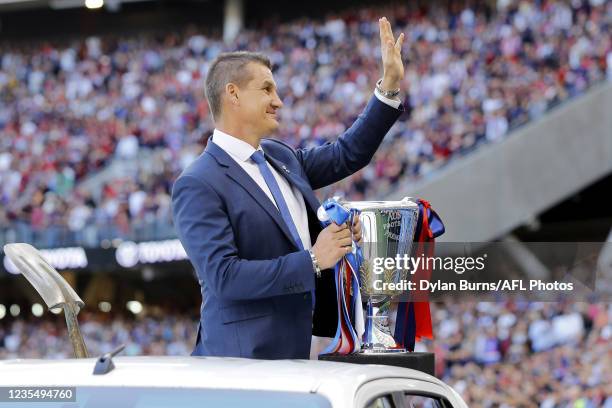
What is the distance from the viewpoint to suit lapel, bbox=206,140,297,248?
4.03m

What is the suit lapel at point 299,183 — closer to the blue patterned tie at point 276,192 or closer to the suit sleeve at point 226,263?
the blue patterned tie at point 276,192

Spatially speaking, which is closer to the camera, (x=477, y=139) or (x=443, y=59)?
(x=477, y=139)

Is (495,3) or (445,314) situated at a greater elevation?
(495,3)

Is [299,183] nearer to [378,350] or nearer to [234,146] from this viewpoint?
[234,146]

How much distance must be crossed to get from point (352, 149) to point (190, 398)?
6.29ft

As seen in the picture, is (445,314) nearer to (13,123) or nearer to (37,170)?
(37,170)

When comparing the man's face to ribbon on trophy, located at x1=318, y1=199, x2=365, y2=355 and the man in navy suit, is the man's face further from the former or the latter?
ribbon on trophy, located at x1=318, y1=199, x2=365, y2=355

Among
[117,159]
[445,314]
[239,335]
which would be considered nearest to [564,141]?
[445,314]

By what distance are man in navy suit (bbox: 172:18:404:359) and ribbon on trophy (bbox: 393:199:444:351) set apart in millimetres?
238

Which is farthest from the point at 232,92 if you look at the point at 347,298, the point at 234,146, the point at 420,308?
the point at 420,308

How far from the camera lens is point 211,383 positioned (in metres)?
2.78

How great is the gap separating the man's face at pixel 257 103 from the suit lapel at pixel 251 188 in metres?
0.16

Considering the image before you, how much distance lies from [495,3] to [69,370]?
74.9 feet

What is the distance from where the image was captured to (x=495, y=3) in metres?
25.0
